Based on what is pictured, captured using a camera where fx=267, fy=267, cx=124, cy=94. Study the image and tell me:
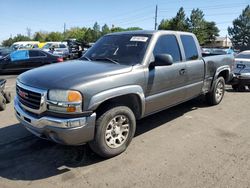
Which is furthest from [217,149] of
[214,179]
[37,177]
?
[37,177]

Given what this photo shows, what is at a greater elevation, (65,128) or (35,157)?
(65,128)

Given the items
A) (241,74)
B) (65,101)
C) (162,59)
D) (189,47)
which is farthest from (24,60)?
(65,101)

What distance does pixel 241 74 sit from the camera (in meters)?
9.34

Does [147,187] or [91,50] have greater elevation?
[91,50]

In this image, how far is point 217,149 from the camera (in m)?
4.34

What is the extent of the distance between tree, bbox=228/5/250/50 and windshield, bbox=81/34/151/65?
76693 mm

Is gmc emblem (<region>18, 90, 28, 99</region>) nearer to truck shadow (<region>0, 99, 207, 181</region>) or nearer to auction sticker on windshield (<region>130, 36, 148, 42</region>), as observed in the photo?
truck shadow (<region>0, 99, 207, 181</region>)

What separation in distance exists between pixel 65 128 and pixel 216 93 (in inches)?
188

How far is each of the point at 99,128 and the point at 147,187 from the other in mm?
1003

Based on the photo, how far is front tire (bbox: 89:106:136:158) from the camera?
3715mm

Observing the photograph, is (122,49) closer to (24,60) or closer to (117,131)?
(117,131)

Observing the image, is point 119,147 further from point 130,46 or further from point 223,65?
point 223,65

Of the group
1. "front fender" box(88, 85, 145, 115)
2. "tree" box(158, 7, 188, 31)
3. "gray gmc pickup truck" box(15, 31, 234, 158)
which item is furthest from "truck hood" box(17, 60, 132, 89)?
"tree" box(158, 7, 188, 31)

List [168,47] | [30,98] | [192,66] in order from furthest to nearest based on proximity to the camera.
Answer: [192,66] → [168,47] → [30,98]
